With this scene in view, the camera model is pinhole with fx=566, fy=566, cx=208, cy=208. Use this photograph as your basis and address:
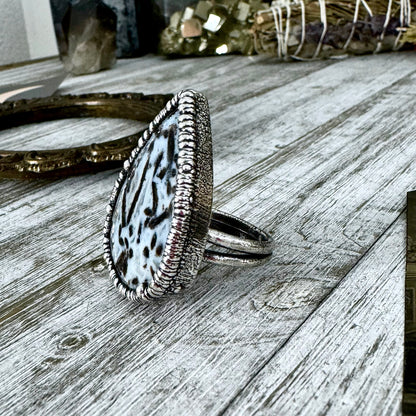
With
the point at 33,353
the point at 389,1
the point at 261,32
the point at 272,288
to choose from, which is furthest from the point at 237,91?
the point at 33,353

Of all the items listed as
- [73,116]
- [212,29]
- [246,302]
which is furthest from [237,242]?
[212,29]

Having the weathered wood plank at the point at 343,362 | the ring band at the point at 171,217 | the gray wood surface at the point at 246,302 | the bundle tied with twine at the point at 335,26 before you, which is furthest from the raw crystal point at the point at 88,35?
the weathered wood plank at the point at 343,362

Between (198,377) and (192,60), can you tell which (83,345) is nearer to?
(198,377)

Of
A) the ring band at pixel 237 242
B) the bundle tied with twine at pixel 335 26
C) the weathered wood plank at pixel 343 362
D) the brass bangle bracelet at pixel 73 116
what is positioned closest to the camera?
the weathered wood plank at pixel 343 362

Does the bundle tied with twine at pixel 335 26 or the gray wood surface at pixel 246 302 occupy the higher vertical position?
the bundle tied with twine at pixel 335 26

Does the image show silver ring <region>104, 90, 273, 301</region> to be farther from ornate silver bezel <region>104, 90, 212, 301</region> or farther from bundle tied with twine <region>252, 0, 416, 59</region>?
bundle tied with twine <region>252, 0, 416, 59</region>

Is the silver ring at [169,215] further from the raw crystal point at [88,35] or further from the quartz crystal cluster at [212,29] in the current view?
the quartz crystal cluster at [212,29]
